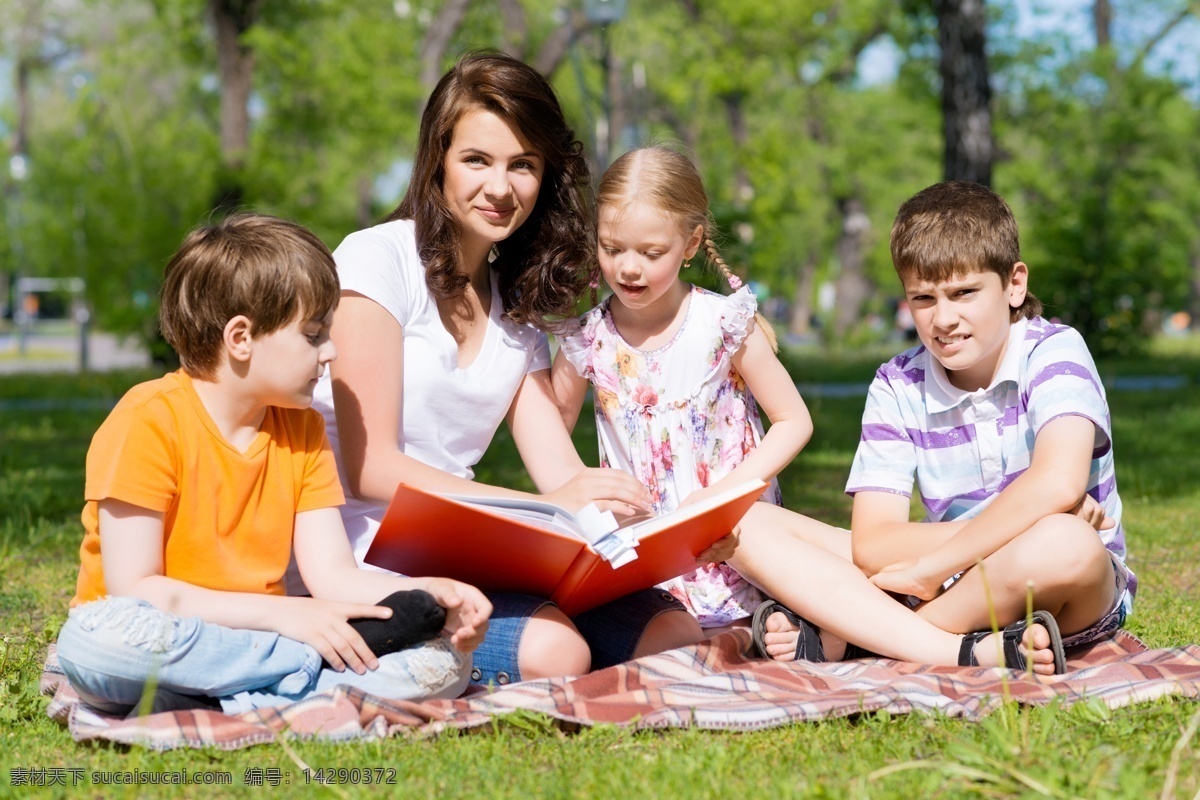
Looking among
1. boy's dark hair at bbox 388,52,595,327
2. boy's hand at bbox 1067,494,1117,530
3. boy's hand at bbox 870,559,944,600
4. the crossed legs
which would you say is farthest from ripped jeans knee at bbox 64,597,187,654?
boy's hand at bbox 1067,494,1117,530

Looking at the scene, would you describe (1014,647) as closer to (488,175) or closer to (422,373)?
(422,373)

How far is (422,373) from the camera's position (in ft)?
9.98

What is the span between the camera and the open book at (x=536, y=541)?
2482 mm

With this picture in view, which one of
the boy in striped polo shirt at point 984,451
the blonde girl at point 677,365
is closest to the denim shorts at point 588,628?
the blonde girl at point 677,365

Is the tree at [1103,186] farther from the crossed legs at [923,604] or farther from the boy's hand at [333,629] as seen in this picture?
the boy's hand at [333,629]

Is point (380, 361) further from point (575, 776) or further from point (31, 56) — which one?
point (31, 56)

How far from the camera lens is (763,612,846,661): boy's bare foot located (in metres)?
3.04

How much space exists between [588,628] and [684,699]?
0.55 metres

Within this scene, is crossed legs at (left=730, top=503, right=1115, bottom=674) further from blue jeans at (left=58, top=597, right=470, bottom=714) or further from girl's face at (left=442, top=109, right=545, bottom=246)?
girl's face at (left=442, top=109, right=545, bottom=246)

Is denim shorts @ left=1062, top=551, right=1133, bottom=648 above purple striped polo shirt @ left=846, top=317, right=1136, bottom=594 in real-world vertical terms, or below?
below

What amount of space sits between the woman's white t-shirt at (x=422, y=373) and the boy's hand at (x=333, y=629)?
46cm

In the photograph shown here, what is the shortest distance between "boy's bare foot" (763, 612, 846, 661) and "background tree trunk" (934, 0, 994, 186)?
306 inches

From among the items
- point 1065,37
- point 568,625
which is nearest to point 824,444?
point 568,625

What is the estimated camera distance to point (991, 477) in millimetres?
3088
